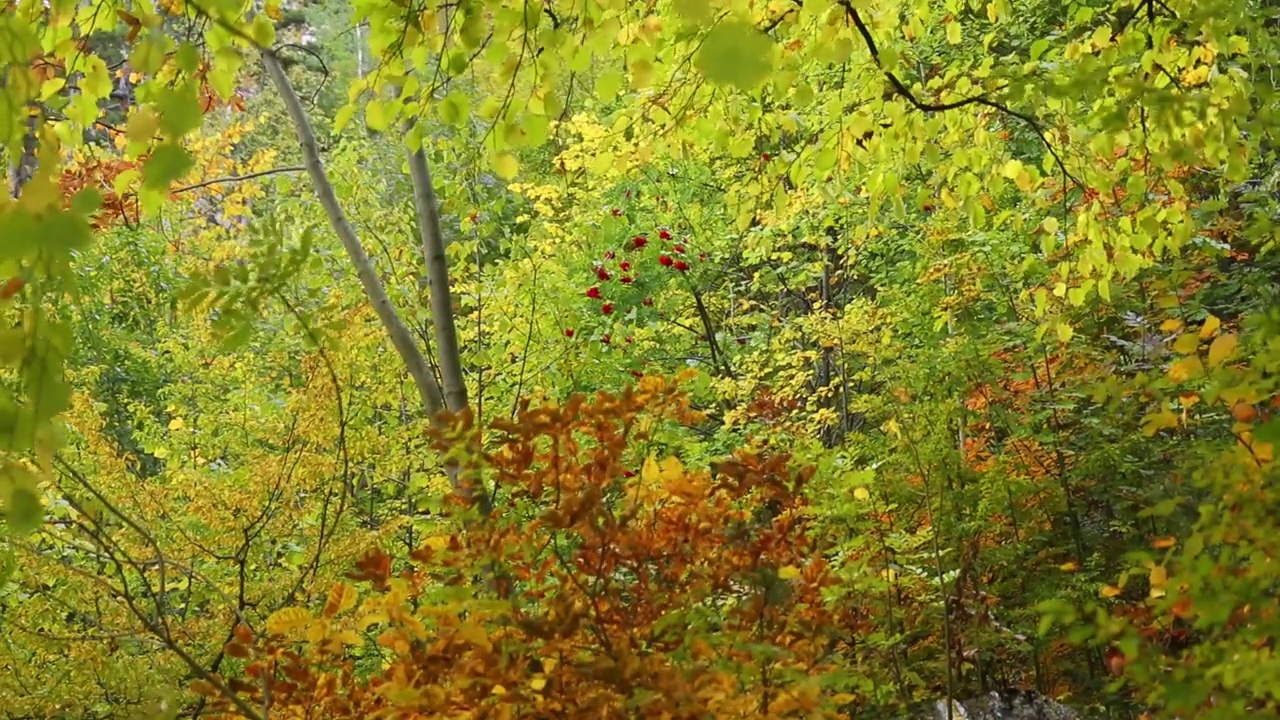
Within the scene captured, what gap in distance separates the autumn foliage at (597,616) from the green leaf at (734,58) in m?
0.93

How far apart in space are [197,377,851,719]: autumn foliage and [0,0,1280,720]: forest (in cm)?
1

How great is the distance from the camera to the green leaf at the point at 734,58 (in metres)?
1.04

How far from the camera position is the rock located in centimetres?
313

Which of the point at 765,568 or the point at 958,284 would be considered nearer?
the point at 765,568

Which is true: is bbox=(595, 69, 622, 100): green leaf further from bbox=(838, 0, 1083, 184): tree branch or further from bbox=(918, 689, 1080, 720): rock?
bbox=(918, 689, 1080, 720): rock

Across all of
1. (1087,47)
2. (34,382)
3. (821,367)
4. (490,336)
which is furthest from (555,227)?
(34,382)

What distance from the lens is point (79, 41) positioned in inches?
91.3

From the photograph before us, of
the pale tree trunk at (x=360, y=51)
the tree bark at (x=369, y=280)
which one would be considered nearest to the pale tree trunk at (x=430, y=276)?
the tree bark at (x=369, y=280)

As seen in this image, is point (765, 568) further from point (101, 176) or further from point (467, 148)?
point (101, 176)

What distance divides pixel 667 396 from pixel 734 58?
1140 millimetres

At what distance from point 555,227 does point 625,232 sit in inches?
50.0

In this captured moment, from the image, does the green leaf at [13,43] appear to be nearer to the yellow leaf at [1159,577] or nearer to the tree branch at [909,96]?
the tree branch at [909,96]

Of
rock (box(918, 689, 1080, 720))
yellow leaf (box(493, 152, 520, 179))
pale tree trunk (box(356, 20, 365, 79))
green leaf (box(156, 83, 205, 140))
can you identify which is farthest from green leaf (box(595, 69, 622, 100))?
pale tree trunk (box(356, 20, 365, 79))

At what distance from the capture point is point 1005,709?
316cm
